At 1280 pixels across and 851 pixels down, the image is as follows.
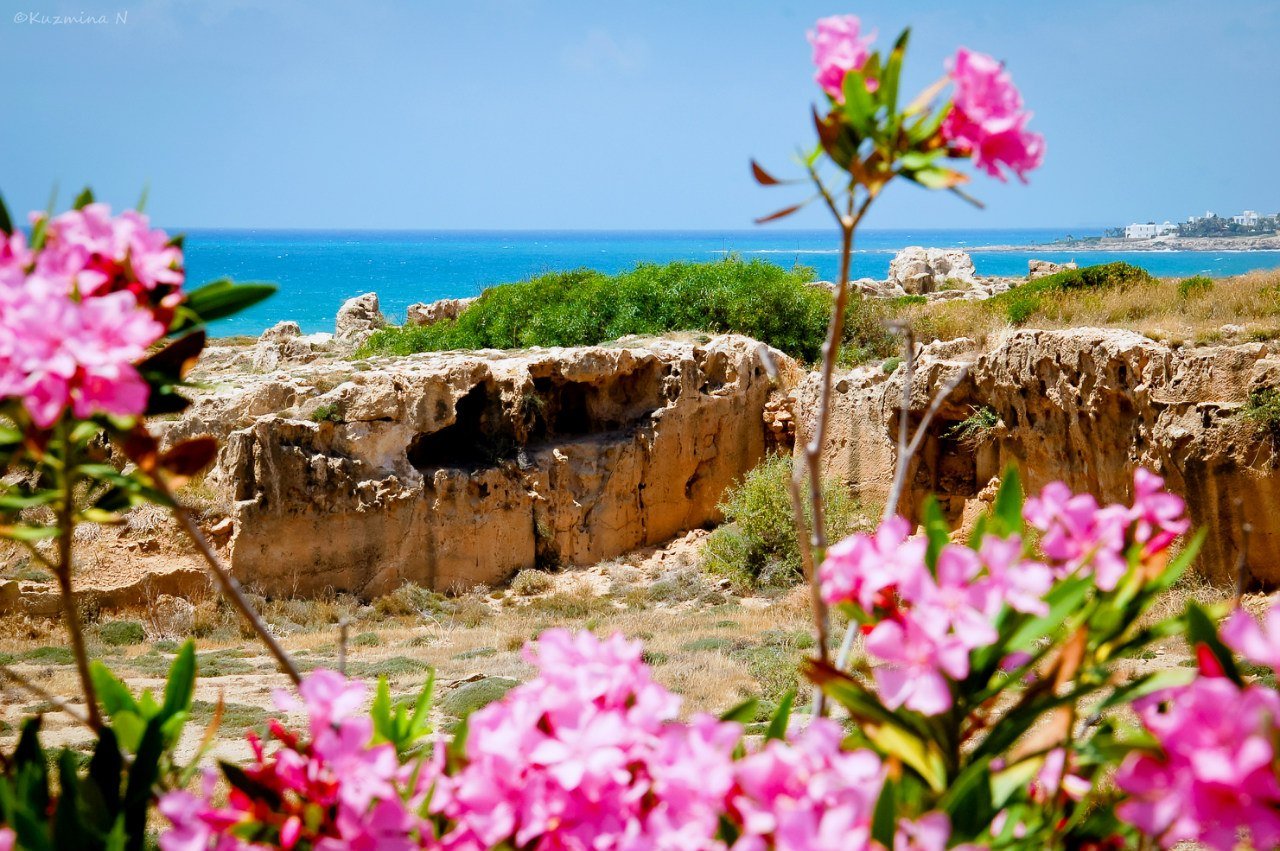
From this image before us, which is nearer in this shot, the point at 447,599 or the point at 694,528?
the point at 447,599

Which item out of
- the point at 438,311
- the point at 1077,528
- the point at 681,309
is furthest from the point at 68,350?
the point at 438,311

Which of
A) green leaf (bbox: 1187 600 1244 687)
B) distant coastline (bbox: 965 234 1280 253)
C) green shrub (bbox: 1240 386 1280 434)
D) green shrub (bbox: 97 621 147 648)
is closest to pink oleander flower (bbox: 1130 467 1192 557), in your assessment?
green leaf (bbox: 1187 600 1244 687)

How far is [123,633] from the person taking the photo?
12039mm

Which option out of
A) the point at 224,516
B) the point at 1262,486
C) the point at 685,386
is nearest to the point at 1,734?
the point at 224,516

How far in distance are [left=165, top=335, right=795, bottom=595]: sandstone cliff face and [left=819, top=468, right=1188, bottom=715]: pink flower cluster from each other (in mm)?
13100

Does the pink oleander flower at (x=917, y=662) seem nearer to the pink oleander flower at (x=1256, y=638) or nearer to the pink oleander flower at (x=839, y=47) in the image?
the pink oleander flower at (x=1256, y=638)

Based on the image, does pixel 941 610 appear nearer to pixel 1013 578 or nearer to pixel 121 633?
pixel 1013 578

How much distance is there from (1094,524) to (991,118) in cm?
55

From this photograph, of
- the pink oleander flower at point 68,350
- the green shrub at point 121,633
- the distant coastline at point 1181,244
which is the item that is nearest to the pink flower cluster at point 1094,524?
the pink oleander flower at point 68,350

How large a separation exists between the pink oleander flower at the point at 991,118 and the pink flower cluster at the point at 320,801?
1.05m

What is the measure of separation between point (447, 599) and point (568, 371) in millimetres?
3849

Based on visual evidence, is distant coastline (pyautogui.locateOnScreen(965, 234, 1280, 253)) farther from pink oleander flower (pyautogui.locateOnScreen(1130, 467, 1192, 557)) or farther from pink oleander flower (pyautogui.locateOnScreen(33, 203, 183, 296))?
pink oleander flower (pyautogui.locateOnScreen(33, 203, 183, 296))

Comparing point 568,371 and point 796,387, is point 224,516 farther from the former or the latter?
point 796,387

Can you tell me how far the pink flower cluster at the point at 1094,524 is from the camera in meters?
1.25
